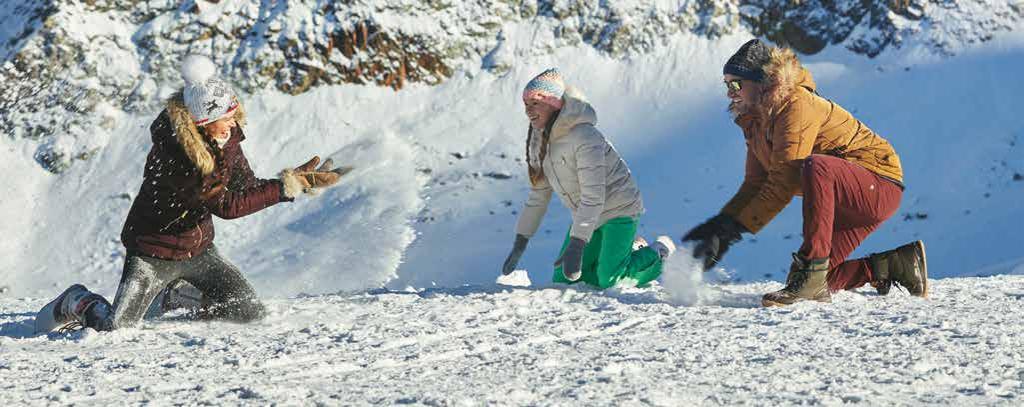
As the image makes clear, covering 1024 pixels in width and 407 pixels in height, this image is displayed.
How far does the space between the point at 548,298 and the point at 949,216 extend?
850 cm

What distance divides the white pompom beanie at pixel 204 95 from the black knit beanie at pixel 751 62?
7.27ft

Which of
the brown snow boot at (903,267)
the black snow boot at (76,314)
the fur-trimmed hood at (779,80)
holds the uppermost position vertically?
the fur-trimmed hood at (779,80)

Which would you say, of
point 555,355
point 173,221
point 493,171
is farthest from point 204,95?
point 493,171

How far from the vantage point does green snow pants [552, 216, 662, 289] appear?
5.19 m

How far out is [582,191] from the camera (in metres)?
4.85

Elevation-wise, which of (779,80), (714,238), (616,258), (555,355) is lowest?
(555,355)

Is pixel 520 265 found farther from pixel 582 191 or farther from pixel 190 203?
pixel 190 203

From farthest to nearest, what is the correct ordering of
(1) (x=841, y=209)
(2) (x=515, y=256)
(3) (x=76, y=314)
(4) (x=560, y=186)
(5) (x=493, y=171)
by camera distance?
(5) (x=493, y=171)
(2) (x=515, y=256)
(4) (x=560, y=186)
(1) (x=841, y=209)
(3) (x=76, y=314)

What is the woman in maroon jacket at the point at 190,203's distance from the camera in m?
3.99

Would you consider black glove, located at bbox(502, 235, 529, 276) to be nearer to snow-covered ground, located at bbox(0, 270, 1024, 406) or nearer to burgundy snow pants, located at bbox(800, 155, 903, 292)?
snow-covered ground, located at bbox(0, 270, 1024, 406)

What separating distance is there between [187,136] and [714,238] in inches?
93.4

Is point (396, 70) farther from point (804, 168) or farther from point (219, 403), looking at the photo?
point (219, 403)

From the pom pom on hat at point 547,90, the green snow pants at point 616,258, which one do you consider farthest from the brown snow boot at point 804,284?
the pom pom on hat at point 547,90

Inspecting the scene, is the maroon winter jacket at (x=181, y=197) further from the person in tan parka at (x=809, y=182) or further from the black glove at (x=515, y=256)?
the person in tan parka at (x=809, y=182)
